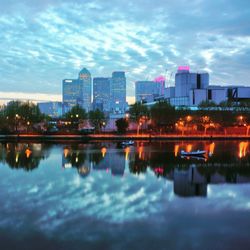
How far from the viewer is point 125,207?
2227 centimetres

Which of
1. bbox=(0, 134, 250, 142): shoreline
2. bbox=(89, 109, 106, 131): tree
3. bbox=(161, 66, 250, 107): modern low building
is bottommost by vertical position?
bbox=(0, 134, 250, 142): shoreline

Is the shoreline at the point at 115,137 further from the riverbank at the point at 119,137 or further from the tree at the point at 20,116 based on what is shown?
the tree at the point at 20,116

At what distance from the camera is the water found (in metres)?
16.6

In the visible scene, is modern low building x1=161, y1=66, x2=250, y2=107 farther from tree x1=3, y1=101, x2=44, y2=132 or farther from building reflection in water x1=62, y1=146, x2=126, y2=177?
building reflection in water x1=62, y1=146, x2=126, y2=177

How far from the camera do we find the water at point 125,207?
54.5 ft

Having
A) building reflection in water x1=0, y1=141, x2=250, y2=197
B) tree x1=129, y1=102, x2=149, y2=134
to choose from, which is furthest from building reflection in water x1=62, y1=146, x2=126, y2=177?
tree x1=129, y1=102, x2=149, y2=134

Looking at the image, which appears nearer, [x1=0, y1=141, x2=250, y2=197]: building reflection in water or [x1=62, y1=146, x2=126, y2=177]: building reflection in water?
[x1=0, y1=141, x2=250, y2=197]: building reflection in water

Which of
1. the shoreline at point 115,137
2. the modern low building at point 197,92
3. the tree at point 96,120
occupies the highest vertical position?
the modern low building at point 197,92

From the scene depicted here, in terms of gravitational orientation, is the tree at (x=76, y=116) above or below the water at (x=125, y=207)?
above

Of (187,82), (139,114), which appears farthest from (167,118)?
(187,82)

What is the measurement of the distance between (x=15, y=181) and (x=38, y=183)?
7.81 ft

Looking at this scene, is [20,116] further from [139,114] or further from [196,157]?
[196,157]

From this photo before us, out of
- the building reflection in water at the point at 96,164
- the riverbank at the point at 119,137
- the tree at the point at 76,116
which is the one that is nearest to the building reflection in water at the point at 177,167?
the building reflection in water at the point at 96,164

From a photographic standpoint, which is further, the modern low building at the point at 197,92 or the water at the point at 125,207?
the modern low building at the point at 197,92
